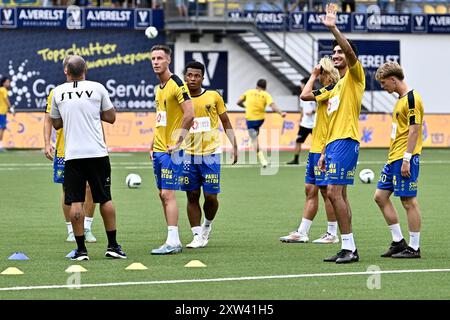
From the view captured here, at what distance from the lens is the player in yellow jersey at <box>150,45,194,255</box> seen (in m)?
13.7

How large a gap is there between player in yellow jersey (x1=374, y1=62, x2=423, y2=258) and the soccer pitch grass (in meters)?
0.26

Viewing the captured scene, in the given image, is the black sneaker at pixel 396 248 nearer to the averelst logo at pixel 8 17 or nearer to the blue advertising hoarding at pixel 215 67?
the averelst logo at pixel 8 17

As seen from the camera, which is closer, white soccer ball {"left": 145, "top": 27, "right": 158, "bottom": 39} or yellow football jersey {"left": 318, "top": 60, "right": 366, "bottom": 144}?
yellow football jersey {"left": 318, "top": 60, "right": 366, "bottom": 144}

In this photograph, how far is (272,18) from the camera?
47156 millimetres

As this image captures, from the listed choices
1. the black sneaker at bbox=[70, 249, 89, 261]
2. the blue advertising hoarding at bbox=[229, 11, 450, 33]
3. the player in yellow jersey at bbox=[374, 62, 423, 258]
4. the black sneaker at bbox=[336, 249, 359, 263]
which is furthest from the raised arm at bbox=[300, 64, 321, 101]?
A: the blue advertising hoarding at bbox=[229, 11, 450, 33]

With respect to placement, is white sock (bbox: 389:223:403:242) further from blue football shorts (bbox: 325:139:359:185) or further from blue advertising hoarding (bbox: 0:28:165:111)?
blue advertising hoarding (bbox: 0:28:165:111)

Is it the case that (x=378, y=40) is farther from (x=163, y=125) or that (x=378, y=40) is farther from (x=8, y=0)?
(x=163, y=125)

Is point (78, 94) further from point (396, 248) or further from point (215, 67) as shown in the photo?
point (215, 67)

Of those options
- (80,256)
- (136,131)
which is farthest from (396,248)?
(136,131)

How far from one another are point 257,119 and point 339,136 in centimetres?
1935

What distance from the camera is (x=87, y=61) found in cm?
4538

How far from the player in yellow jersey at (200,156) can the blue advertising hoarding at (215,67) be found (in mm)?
32093

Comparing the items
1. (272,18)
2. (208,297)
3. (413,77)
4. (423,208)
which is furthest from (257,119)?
(208,297)

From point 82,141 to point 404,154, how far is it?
3.38 m
